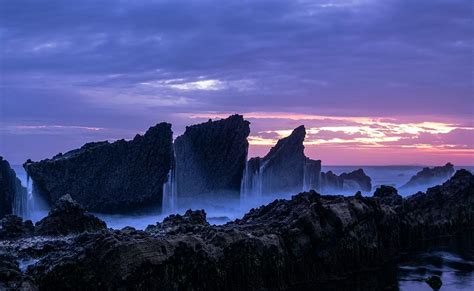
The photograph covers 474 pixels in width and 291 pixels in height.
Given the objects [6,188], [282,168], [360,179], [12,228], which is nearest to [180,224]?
[12,228]

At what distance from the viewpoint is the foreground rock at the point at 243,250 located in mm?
22094

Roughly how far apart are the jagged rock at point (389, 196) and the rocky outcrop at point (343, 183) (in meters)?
69.1

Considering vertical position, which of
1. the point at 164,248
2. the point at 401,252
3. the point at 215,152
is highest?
the point at 215,152

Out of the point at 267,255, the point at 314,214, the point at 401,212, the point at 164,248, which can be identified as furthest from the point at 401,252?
the point at 164,248

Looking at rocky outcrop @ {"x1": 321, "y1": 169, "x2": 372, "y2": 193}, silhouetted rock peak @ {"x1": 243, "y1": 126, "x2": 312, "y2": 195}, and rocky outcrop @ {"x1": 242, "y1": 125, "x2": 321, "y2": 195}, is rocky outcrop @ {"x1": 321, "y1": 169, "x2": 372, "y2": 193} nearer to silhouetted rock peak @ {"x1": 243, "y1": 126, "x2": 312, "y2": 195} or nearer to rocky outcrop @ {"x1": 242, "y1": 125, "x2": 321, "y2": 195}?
rocky outcrop @ {"x1": 242, "y1": 125, "x2": 321, "y2": 195}

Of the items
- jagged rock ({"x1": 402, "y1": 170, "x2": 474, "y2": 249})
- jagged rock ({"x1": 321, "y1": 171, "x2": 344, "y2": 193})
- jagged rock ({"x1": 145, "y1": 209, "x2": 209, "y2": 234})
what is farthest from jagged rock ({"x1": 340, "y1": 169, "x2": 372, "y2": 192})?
jagged rock ({"x1": 145, "y1": 209, "x2": 209, "y2": 234})

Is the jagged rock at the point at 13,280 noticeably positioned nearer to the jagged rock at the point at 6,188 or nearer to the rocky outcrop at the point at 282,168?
the jagged rock at the point at 6,188

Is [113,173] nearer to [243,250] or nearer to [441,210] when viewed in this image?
[441,210]

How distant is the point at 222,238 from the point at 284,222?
5.79 meters

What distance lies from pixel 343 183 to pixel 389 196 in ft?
302

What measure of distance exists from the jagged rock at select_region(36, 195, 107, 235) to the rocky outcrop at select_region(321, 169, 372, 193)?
97.1 m

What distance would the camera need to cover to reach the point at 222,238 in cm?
2645

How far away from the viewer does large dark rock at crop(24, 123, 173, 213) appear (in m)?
63.8

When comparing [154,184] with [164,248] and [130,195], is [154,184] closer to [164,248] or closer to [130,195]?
[130,195]
